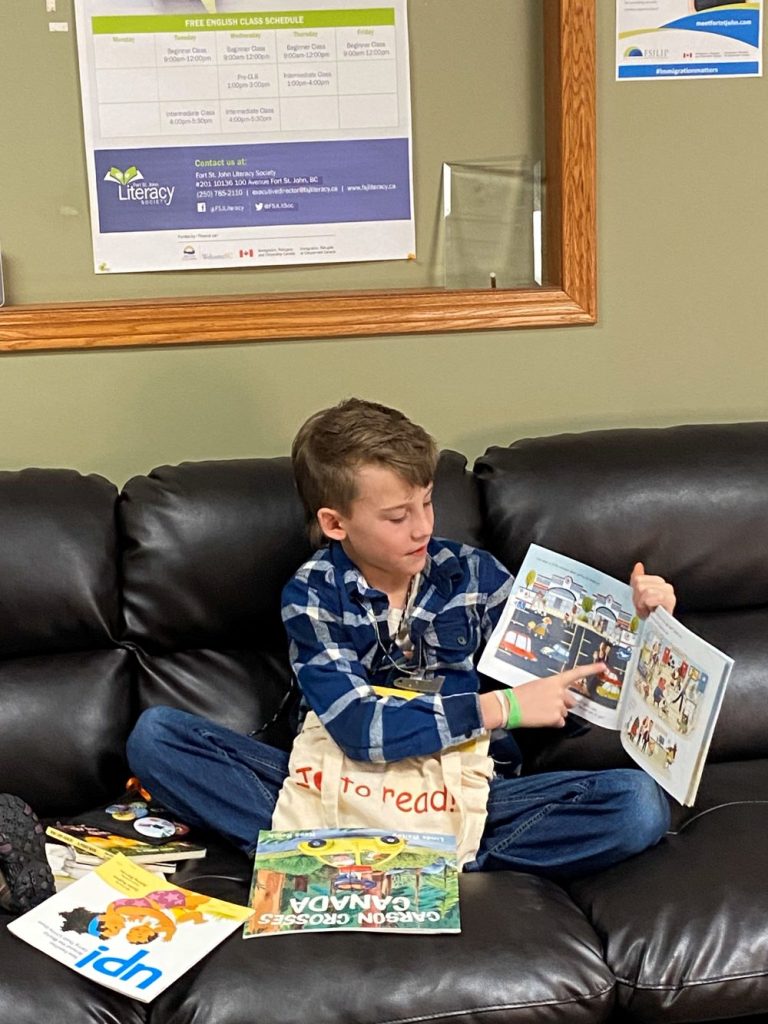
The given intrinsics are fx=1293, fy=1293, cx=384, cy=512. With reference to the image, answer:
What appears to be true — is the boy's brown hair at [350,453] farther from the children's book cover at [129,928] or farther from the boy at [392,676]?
the children's book cover at [129,928]

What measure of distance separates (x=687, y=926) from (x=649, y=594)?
53 centimetres

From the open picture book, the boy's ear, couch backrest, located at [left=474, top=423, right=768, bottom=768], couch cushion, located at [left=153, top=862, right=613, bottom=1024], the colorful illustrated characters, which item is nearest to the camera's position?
couch cushion, located at [left=153, top=862, right=613, bottom=1024]

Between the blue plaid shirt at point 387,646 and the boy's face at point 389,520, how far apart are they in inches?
2.5

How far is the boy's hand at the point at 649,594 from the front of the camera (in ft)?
6.56

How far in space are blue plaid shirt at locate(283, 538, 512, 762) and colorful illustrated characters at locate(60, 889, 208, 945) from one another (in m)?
0.34

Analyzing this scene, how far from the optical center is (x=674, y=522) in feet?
7.26

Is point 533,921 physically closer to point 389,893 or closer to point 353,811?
point 389,893

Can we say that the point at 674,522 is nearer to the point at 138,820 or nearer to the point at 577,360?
the point at 577,360

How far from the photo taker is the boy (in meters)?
1.89

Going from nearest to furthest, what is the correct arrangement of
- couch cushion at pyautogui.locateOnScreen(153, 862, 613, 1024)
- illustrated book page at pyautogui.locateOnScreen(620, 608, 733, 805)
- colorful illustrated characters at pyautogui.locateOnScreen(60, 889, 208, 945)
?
couch cushion at pyautogui.locateOnScreen(153, 862, 613, 1024), colorful illustrated characters at pyautogui.locateOnScreen(60, 889, 208, 945), illustrated book page at pyautogui.locateOnScreen(620, 608, 733, 805)

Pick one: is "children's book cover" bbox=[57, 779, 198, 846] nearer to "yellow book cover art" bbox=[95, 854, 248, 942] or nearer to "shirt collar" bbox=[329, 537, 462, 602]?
"yellow book cover art" bbox=[95, 854, 248, 942]

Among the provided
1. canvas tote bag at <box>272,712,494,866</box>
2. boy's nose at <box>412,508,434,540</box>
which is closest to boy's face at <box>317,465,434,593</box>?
boy's nose at <box>412,508,434,540</box>

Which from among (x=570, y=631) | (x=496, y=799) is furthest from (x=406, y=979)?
(x=570, y=631)

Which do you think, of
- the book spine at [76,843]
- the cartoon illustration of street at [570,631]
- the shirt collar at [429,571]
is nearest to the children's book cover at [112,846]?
the book spine at [76,843]
